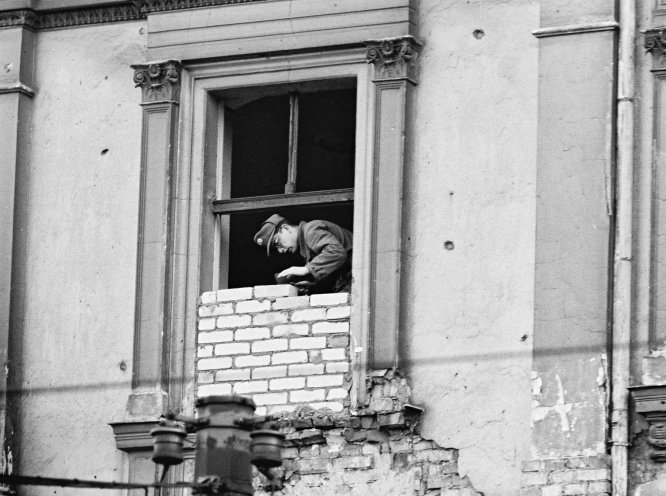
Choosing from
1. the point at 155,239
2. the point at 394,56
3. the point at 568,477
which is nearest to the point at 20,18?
the point at 155,239

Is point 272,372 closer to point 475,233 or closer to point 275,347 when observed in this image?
point 275,347

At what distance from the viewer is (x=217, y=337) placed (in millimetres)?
18109

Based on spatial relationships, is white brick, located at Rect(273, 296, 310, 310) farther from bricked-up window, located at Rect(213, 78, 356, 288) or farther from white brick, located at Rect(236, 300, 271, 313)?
bricked-up window, located at Rect(213, 78, 356, 288)

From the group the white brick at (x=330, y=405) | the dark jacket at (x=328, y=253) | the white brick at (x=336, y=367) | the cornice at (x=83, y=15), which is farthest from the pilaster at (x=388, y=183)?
the cornice at (x=83, y=15)

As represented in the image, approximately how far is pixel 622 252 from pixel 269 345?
267 cm

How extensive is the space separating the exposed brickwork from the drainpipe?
0.08 m

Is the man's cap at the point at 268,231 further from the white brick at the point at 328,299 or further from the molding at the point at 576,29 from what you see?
the molding at the point at 576,29

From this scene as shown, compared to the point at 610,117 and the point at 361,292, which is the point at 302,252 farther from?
the point at 610,117

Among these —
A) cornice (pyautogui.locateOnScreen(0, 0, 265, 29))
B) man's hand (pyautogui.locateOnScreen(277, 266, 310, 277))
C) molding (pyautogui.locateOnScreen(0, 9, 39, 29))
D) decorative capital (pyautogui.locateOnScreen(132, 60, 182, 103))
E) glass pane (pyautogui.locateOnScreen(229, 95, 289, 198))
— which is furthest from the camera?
glass pane (pyautogui.locateOnScreen(229, 95, 289, 198))

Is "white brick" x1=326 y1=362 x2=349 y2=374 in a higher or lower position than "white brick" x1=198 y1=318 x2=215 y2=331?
lower

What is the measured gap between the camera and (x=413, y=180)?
17.8 meters

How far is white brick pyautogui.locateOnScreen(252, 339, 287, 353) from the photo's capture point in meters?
17.9

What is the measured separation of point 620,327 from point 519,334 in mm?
774

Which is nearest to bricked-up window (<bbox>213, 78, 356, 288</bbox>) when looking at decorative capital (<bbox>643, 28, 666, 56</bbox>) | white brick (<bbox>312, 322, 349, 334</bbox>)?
white brick (<bbox>312, 322, 349, 334</bbox>)
